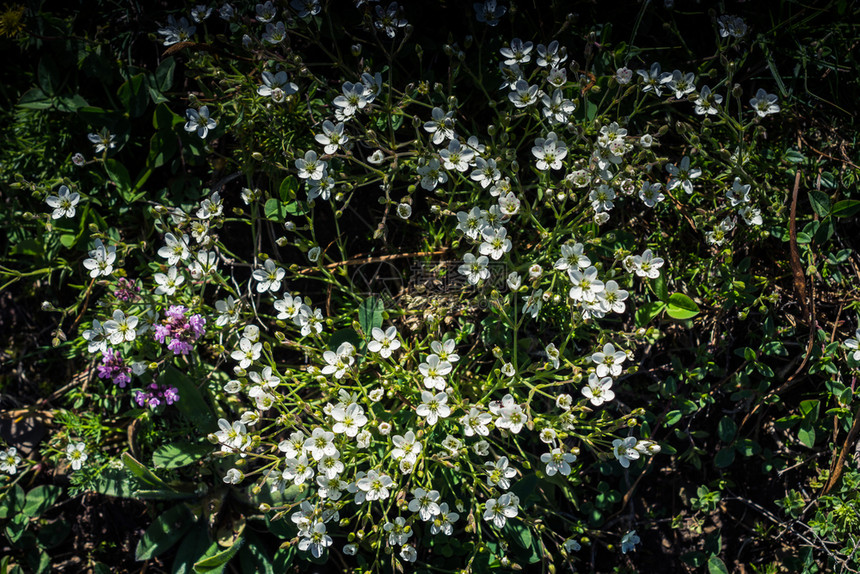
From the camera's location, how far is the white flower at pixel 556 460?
8.20ft

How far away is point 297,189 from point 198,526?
1861 mm

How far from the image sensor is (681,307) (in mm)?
2789

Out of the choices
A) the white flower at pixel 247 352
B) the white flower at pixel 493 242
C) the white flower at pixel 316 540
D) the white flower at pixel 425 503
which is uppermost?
the white flower at pixel 493 242

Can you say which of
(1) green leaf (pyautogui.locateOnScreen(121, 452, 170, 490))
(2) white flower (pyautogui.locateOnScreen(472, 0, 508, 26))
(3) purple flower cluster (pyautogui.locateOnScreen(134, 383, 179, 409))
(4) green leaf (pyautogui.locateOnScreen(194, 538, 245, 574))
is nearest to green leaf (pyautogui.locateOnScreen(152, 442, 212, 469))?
(1) green leaf (pyautogui.locateOnScreen(121, 452, 170, 490))

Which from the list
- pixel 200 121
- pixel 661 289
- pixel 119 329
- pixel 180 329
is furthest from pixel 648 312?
pixel 119 329

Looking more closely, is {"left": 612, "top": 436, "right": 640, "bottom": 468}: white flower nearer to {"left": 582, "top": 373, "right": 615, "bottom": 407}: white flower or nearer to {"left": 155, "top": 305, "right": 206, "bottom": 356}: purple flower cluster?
{"left": 582, "top": 373, "right": 615, "bottom": 407}: white flower

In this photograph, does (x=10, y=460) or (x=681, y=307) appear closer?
(x=681, y=307)

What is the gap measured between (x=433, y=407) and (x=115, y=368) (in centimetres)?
166

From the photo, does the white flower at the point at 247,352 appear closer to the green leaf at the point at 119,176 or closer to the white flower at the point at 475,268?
the white flower at the point at 475,268

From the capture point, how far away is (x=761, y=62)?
3113mm

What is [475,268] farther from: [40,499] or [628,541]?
[40,499]

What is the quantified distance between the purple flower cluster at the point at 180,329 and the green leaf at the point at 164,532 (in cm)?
98

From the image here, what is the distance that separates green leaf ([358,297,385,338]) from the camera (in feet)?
9.38

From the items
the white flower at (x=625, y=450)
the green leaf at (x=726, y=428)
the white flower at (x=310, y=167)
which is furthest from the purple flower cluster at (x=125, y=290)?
the green leaf at (x=726, y=428)
